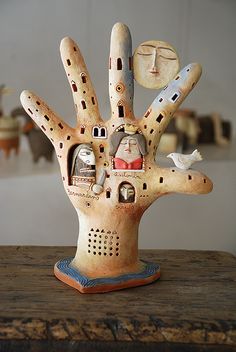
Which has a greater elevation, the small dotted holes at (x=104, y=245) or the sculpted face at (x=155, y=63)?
the sculpted face at (x=155, y=63)

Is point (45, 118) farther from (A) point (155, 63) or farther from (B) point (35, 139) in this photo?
(B) point (35, 139)

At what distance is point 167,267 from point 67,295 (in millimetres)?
239

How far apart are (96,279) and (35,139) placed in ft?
1.72

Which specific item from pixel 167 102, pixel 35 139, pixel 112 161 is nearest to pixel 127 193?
pixel 112 161

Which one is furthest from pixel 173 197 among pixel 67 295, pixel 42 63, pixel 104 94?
pixel 67 295

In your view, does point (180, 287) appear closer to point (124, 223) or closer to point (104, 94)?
point (124, 223)

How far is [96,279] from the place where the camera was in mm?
826

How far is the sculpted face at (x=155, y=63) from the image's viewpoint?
82cm

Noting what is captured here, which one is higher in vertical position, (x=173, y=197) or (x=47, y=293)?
(x=173, y=197)

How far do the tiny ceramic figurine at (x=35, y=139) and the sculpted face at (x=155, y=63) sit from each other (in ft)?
1.56

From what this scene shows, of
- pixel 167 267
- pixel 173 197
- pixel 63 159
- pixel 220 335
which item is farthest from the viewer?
pixel 173 197

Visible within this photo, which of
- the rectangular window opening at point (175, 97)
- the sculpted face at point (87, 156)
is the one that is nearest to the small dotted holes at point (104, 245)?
the sculpted face at point (87, 156)

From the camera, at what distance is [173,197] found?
1.34 m

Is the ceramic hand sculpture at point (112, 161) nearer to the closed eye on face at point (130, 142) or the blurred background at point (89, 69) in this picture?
the closed eye on face at point (130, 142)
